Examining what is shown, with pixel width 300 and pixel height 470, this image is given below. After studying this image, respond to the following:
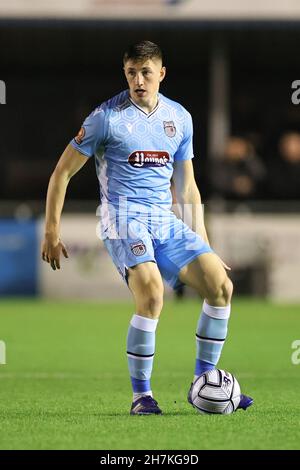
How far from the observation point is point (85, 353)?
1223cm

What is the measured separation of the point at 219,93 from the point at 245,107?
4.20 meters

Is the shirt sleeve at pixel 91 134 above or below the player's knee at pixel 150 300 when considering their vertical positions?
above

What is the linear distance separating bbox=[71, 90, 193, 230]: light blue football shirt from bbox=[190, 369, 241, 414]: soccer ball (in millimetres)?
1094

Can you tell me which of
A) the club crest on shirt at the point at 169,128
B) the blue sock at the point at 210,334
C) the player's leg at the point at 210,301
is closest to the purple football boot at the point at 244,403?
the player's leg at the point at 210,301

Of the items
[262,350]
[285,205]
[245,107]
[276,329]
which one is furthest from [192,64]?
[262,350]

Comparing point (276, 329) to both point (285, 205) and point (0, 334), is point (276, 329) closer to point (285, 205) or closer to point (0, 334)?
point (0, 334)

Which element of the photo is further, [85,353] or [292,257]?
[292,257]

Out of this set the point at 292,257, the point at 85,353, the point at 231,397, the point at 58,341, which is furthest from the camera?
the point at 292,257

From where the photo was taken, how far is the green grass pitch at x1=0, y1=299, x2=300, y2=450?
656cm

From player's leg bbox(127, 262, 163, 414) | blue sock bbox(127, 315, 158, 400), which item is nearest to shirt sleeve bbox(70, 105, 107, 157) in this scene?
player's leg bbox(127, 262, 163, 414)

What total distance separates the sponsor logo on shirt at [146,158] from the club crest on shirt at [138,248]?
0.51 metres

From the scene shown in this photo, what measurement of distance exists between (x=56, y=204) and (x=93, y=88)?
2048 cm

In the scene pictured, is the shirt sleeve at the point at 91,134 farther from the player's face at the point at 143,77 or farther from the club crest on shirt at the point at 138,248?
the club crest on shirt at the point at 138,248

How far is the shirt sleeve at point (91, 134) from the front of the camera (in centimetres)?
751
